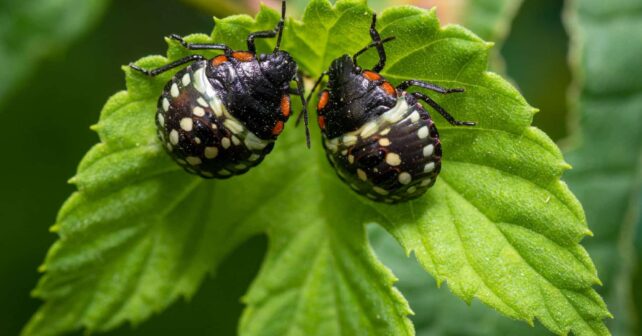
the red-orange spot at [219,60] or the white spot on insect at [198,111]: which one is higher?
the red-orange spot at [219,60]

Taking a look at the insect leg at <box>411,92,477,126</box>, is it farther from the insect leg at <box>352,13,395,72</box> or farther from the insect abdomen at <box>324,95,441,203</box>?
the insect leg at <box>352,13,395,72</box>

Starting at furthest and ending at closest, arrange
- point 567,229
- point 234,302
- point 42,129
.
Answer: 1. point 42,129
2. point 234,302
3. point 567,229

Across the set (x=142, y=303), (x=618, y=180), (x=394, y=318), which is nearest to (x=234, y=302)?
(x=142, y=303)

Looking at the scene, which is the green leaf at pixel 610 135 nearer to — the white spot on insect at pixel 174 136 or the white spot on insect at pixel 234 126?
the white spot on insect at pixel 234 126

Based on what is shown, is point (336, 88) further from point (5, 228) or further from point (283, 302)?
point (5, 228)

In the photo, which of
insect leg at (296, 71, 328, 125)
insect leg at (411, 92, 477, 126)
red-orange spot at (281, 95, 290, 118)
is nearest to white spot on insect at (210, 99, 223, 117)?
→ red-orange spot at (281, 95, 290, 118)

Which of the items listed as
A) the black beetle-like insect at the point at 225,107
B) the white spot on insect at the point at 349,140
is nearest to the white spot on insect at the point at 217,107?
the black beetle-like insect at the point at 225,107
